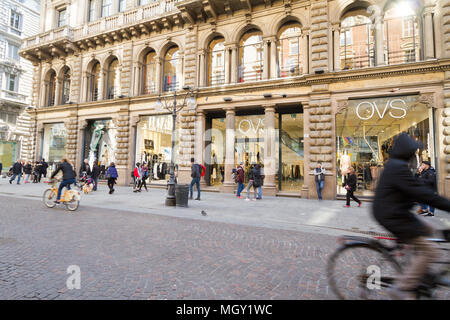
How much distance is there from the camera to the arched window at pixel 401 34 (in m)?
12.7

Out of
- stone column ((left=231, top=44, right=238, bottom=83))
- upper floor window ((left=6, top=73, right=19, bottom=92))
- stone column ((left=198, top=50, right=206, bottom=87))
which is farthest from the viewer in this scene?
upper floor window ((left=6, top=73, right=19, bottom=92))

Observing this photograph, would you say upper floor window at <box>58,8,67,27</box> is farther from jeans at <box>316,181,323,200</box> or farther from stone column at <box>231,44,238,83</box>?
jeans at <box>316,181,323,200</box>

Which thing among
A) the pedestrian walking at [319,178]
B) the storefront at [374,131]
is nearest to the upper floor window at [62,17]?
the storefront at [374,131]

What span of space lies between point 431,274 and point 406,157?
1.23 metres

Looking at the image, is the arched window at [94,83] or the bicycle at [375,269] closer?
A: the bicycle at [375,269]

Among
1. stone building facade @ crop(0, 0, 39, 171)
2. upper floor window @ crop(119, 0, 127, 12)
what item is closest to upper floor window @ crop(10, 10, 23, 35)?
stone building facade @ crop(0, 0, 39, 171)

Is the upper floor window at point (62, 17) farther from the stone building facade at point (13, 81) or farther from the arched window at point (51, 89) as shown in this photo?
the stone building facade at point (13, 81)

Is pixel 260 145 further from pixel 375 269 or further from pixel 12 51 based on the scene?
pixel 12 51

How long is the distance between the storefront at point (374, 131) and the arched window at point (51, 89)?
82.5 ft

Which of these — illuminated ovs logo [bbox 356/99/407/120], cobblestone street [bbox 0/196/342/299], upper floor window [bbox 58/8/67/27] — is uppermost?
upper floor window [bbox 58/8/67/27]

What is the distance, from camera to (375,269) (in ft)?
9.06

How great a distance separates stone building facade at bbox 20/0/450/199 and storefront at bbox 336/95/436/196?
0.05m

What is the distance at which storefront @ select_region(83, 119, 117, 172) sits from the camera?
797 inches

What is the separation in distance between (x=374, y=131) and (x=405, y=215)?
12.5 meters
